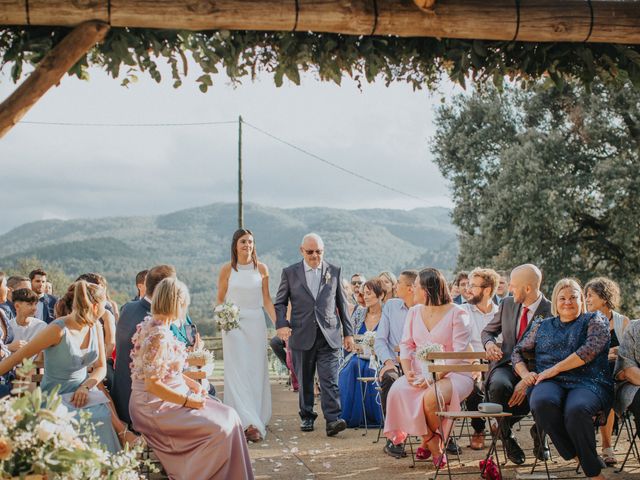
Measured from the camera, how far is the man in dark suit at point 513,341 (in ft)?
25.6

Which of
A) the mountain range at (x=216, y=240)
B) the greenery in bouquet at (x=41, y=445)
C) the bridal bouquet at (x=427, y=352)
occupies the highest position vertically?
the mountain range at (x=216, y=240)

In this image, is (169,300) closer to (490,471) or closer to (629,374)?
(490,471)

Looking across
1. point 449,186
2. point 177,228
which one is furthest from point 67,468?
point 177,228

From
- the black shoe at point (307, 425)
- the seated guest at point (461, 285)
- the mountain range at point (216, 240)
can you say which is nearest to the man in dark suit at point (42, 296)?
the black shoe at point (307, 425)

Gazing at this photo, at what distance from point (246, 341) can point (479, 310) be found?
2.55 m

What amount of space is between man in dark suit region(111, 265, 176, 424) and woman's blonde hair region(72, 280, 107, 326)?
51 cm

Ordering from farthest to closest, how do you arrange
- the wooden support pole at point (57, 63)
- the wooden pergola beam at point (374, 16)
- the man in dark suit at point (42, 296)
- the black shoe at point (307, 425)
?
the man in dark suit at point (42, 296), the black shoe at point (307, 425), the wooden pergola beam at point (374, 16), the wooden support pole at point (57, 63)

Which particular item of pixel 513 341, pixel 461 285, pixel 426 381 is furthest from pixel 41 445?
pixel 461 285

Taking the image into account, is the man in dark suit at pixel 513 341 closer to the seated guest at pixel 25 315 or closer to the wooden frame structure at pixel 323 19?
the wooden frame structure at pixel 323 19

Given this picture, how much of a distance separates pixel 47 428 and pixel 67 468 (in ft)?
0.70

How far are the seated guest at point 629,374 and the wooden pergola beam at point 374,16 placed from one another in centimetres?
240

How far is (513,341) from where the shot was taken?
808 centimetres

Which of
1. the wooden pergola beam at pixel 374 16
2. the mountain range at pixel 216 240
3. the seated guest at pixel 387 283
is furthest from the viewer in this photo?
the mountain range at pixel 216 240

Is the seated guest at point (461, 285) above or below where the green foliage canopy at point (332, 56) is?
below
